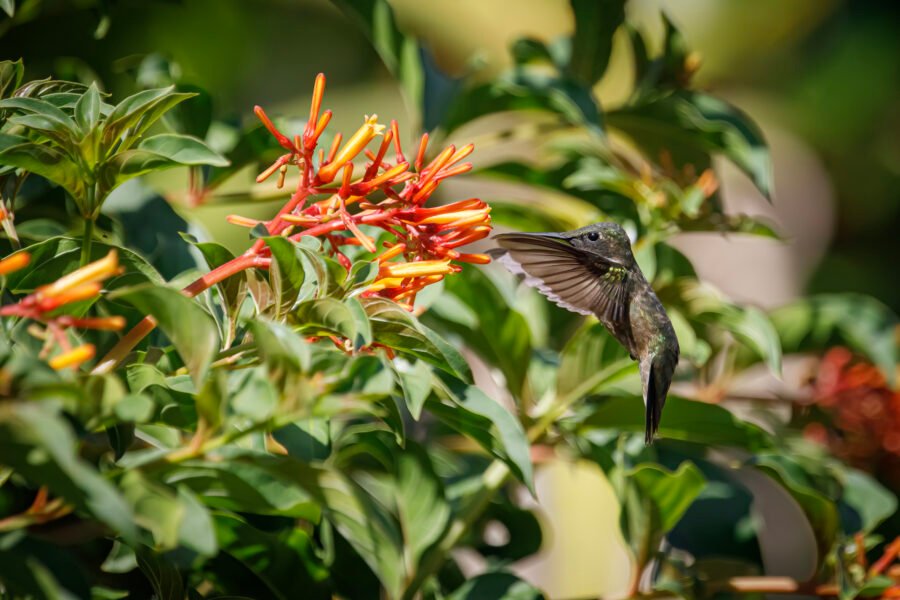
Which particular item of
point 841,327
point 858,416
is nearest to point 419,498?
point 841,327

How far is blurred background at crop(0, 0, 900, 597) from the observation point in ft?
6.85

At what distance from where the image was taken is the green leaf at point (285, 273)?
0.63m

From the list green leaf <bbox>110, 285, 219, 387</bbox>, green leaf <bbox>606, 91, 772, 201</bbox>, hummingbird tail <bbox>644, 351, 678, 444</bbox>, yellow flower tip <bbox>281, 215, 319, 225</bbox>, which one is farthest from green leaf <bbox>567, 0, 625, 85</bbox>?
green leaf <bbox>110, 285, 219, 387</bbox>

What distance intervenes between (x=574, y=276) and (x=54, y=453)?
2.05 feet

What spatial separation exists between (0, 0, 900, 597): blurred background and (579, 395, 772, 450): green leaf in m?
0.90

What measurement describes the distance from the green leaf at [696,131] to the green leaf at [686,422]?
0.92 feet

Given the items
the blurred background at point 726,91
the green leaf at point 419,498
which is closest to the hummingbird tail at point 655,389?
the green leaf at point 419,498

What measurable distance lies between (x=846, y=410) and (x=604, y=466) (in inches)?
25.6

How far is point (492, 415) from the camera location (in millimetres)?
686

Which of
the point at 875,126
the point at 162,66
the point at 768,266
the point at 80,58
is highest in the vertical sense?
the point at 162,66

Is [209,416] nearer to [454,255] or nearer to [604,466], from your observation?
[454,255]

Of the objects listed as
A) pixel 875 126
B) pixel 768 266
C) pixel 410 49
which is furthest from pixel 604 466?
pixel 875 126

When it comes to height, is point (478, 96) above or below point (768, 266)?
above

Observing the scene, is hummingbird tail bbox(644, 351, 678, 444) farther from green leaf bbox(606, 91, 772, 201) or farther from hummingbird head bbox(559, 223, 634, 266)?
green leaf bbox(606, 91, 772, 201)
